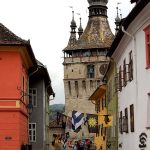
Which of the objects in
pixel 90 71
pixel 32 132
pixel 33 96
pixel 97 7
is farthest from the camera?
pixel 97 7

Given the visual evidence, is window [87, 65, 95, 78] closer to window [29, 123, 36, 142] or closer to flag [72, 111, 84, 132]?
window [29, 123, 36, 142]

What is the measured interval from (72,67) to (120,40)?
2885 inches

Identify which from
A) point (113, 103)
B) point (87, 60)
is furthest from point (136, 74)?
point (87, 60)

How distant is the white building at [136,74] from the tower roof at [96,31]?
72.8 meters

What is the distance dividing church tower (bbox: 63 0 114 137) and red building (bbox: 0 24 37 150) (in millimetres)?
65369

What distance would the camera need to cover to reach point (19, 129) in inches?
966

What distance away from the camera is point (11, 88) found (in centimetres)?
2472

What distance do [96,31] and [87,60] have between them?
24.2 ft

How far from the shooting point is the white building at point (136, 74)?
18.0 m

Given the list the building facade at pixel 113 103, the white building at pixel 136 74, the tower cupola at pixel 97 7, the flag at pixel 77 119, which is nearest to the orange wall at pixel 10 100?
the white building at pixel 136 74

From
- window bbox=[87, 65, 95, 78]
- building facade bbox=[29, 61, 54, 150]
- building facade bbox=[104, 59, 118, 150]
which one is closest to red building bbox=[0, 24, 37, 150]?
building facade bbox=[104, 59, 118, 150]

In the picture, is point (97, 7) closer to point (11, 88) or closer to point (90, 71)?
point (90, 71)

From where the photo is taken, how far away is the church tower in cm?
9356

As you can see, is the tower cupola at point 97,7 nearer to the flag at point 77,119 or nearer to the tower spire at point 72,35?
the tower spire at point 72,35
